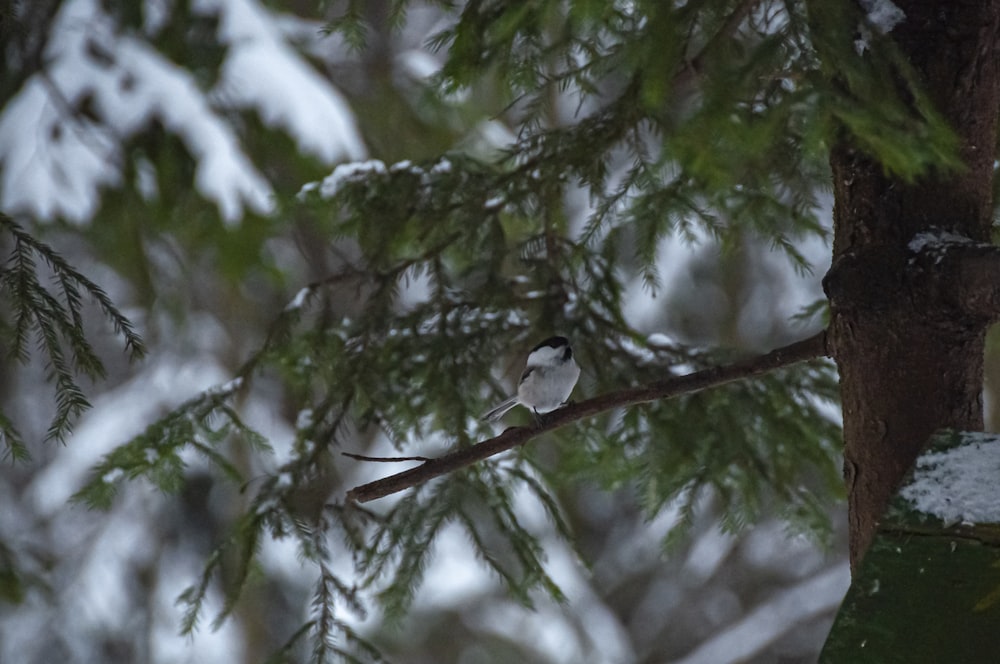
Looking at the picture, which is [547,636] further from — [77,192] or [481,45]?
[481,45]

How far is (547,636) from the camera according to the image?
791cm

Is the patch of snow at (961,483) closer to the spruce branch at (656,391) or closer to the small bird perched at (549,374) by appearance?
the spruce branch at (656,391)

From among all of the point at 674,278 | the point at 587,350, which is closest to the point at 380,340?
the point at 587,350

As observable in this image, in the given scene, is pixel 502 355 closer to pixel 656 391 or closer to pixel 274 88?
pixel 656 391

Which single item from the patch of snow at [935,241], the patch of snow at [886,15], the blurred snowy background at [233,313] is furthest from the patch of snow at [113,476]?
the patch of snow at [886,15]

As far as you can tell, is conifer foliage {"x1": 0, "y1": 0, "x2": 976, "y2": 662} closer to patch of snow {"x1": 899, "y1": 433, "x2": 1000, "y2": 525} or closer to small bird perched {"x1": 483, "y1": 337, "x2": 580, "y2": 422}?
small bird perched {"x1": 483, "y1": 337, "x2": 580, "y2": 422}

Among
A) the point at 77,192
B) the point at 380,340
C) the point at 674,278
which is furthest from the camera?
the point at 674,278

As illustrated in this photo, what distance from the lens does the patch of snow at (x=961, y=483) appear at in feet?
4.63

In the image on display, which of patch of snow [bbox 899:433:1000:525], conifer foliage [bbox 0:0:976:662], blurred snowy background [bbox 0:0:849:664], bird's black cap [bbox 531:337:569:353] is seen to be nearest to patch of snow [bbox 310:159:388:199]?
conifer foliage [bbox 0:0:976:662]

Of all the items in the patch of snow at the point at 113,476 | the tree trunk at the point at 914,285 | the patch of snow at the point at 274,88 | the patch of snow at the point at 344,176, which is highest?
the patch of snow at the point at 274,88

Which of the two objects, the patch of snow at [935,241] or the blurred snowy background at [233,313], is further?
the blurred snowy background at [233,313]

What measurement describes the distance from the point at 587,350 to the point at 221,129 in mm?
1641

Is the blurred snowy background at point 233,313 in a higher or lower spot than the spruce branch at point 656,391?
higher

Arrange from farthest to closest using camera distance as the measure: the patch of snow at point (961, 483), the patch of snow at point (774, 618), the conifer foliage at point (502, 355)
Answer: the patch of snow at point (774, 618) → the conifer foliage at point (502, 355) → the patch of snow at point (961, 483)
